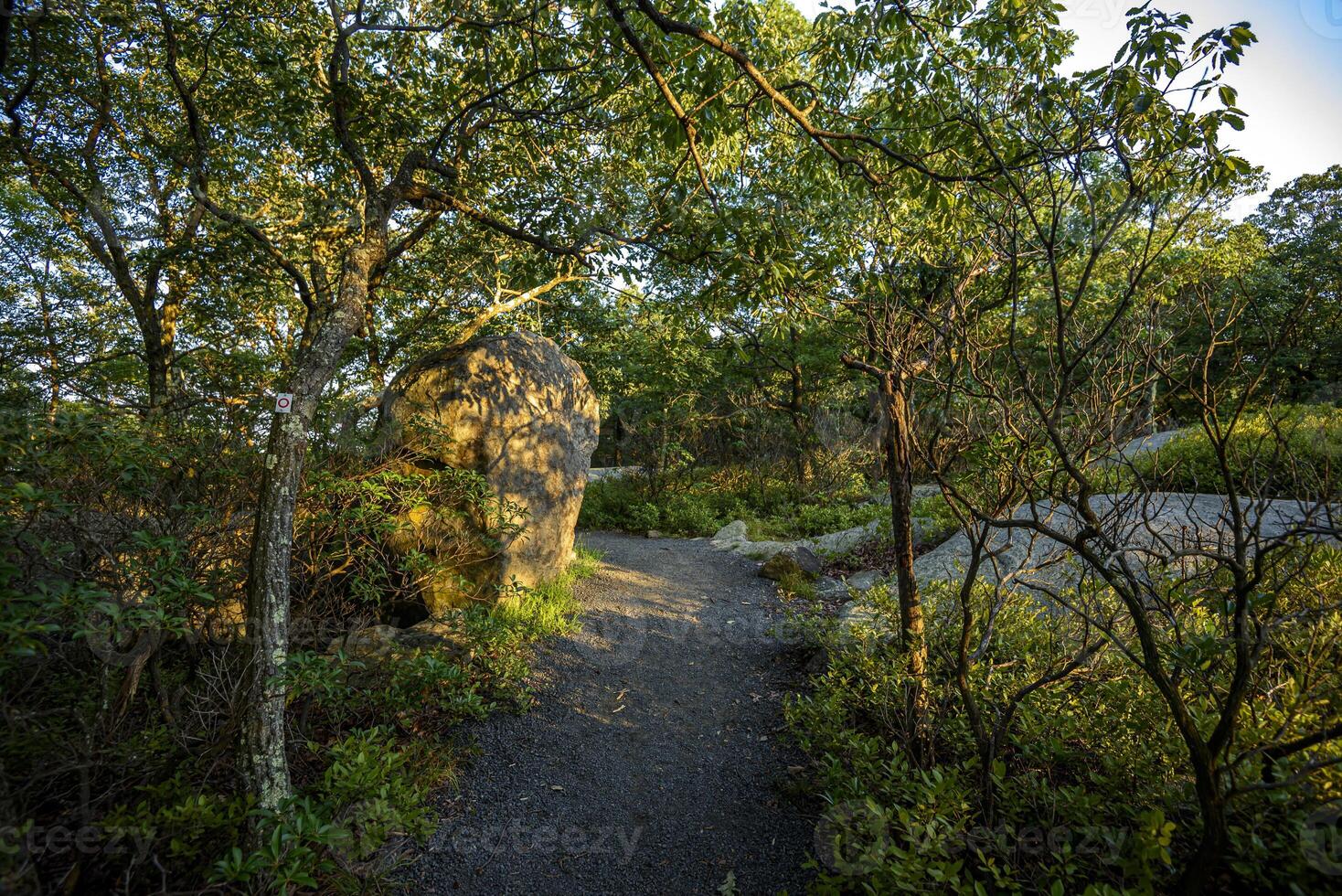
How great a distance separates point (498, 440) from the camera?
568cm

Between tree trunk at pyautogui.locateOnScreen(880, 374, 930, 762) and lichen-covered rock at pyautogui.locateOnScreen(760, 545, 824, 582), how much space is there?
3.78 metres

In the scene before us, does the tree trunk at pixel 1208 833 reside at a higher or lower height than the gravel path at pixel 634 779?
higher

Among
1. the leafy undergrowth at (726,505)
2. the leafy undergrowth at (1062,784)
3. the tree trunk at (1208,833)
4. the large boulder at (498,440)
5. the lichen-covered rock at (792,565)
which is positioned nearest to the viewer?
the tree trunk at (1208,833)

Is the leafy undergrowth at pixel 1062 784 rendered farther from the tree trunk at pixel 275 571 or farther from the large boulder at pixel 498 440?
the large boulder at pixel 498 440

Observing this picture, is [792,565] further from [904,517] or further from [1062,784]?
[1062,784]

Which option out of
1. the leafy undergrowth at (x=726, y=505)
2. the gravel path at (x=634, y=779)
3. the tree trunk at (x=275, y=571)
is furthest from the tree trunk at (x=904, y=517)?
the leafy undergrowth at (x=726, y=505)

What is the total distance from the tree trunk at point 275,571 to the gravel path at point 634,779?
36.4 inches

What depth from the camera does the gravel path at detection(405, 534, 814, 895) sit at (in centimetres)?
273

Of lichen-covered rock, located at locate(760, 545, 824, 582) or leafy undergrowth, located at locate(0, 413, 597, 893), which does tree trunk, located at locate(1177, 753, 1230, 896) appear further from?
lichen-covered rock, located at locate(760, 545, 824, 582)

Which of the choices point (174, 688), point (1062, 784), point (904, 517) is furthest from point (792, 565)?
point (174, 688)

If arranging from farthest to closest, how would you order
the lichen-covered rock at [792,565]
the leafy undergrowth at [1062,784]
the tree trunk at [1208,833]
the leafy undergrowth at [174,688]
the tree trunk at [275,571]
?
1. the lichen-covered rock at [792,565]
2. the tree trunk at [275,571]
3. the leafy undergrowth at [174,688]
4. the leafy undergrowth at [1062,784]
5. the tree trunk at [1208,833]

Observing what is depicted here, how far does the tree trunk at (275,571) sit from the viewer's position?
2426mm

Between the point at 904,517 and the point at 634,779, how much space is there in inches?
98.5

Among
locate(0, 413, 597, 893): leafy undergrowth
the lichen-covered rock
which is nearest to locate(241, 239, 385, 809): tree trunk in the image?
locate(0, 413, 597, 893): leafy undergrowth
